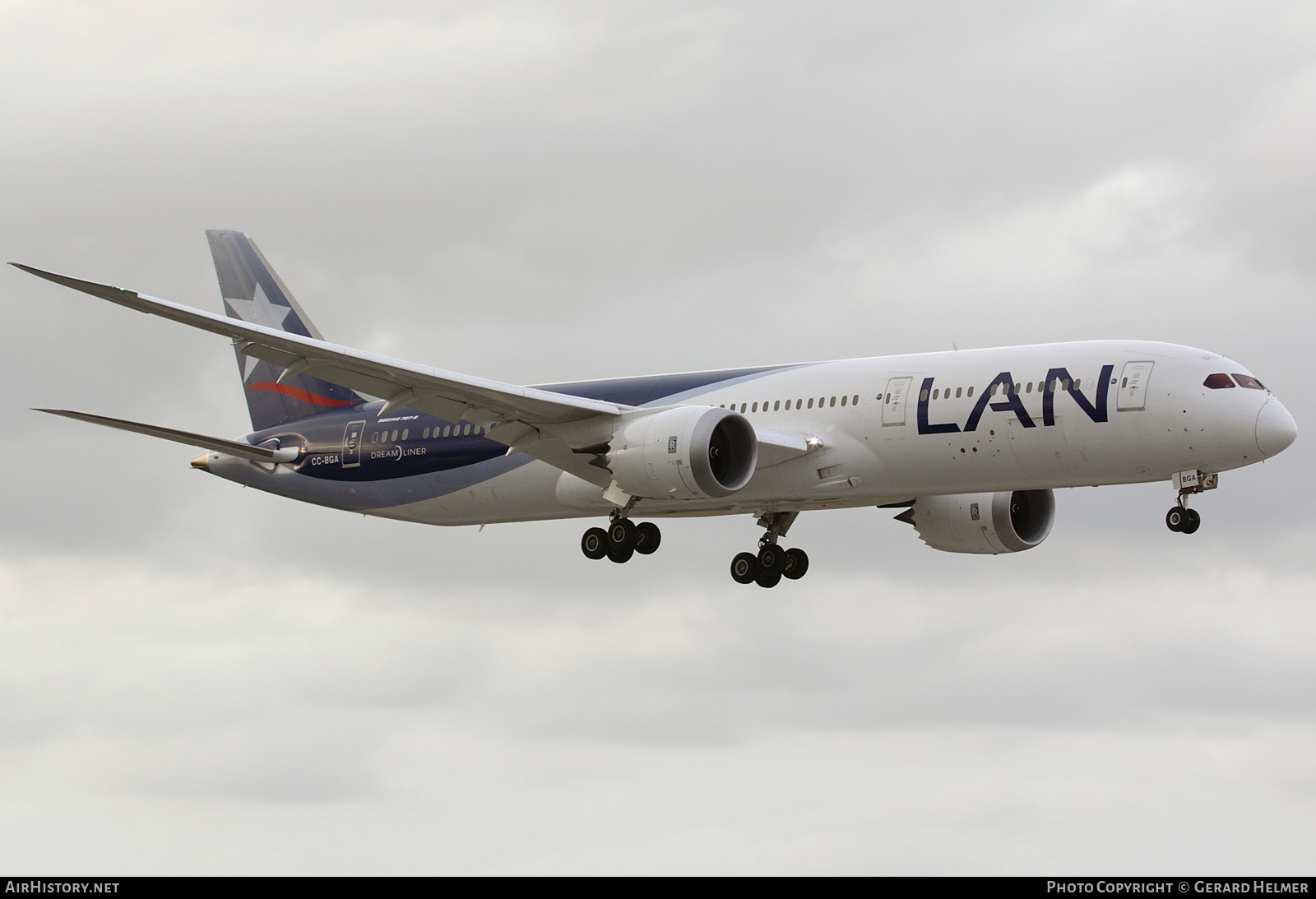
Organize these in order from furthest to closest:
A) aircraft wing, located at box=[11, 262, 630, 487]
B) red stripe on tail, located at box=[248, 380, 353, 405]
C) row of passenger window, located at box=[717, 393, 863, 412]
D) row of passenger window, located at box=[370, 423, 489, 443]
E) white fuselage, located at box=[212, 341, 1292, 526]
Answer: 1. red stripe on tail, located at box=[248, 380, 353, 405]
2. row of passenger window, located at box=[370, 423, 489, 443]
3. row of passenger window, located at box=[717, 393, 863, 412]
4. white fuselage, located at box=[212, 341, 1292, 526]
5. aircraft wing, located at box=[11, 262, 630, 487]

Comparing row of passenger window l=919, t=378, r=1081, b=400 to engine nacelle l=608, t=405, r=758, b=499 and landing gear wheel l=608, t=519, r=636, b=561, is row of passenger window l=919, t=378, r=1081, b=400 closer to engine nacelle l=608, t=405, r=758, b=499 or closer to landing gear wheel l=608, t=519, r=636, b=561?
engine nacelle l=608, t=405, r=758, b=499

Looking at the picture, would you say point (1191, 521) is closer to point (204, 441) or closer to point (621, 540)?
point (621, 540)

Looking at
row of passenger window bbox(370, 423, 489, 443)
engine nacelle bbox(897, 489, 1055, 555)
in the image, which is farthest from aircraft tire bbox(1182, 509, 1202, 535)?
row of passenger window bbox(370, 423, 489, 443)

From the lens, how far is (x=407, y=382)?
40438 millimetres

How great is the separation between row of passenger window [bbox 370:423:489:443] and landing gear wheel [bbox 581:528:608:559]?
416 centimetres

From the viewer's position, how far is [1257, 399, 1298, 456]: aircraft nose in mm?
37531

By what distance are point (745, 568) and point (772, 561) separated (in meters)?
0.83

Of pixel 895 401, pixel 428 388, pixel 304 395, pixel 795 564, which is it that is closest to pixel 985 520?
pixel 795 564

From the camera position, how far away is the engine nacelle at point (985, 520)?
155 feet

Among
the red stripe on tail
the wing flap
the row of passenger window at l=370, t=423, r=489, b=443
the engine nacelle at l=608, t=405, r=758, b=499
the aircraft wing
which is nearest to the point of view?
the aircraft wing

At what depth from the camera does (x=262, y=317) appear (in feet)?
176

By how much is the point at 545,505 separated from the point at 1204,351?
1745cm

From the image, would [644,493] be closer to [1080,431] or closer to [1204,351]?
[1080,431]

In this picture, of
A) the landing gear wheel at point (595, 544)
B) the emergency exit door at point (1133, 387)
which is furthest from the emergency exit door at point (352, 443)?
the emergency exit door at point (1133, 387)
